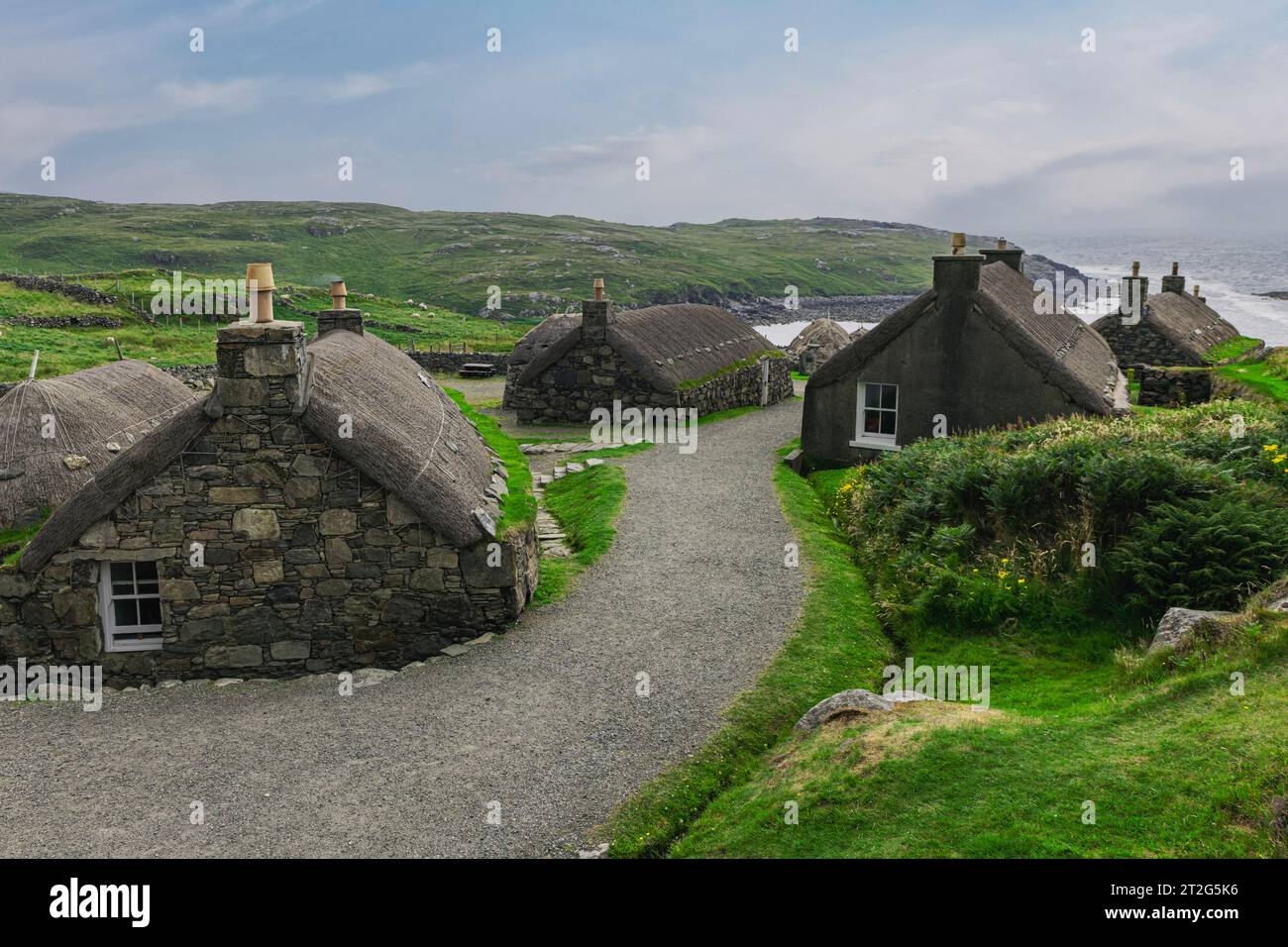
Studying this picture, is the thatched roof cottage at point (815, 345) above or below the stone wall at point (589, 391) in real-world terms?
above

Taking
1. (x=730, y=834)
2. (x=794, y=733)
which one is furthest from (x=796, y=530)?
(x=730, y=834)

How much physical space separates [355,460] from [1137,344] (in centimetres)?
4300

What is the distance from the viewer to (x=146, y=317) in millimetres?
60969

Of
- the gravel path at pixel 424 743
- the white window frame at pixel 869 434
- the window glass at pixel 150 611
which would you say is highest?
the white window frame at pixel 869 434

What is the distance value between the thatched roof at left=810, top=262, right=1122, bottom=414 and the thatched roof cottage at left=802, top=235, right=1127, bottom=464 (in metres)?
0.03

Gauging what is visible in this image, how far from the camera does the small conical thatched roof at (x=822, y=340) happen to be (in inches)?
1973

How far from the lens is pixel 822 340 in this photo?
50719mm

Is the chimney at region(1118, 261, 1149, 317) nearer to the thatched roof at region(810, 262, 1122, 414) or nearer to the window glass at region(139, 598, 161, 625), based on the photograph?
the thatched roof at region(810, 262, 1122, 414)


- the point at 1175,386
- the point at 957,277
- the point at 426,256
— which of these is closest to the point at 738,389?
the point at 957,277

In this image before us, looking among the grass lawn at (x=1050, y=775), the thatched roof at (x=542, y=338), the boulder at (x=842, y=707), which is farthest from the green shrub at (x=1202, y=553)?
the thatched roof at (x=542, y=338)

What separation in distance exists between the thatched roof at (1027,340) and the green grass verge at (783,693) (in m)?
7.20

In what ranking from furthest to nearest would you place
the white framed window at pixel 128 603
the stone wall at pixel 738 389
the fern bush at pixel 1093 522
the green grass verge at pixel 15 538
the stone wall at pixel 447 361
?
the stone wall at pixel 447 361
the stone wall at pixel 738 389
the green grass verge at pixel 15 538
the white framed window at pixel 128 603
the fern bush at pixel 1093 522

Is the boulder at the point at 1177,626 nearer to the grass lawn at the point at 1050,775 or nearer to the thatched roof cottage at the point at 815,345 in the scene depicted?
the grass lawn at the point at 1050,775
